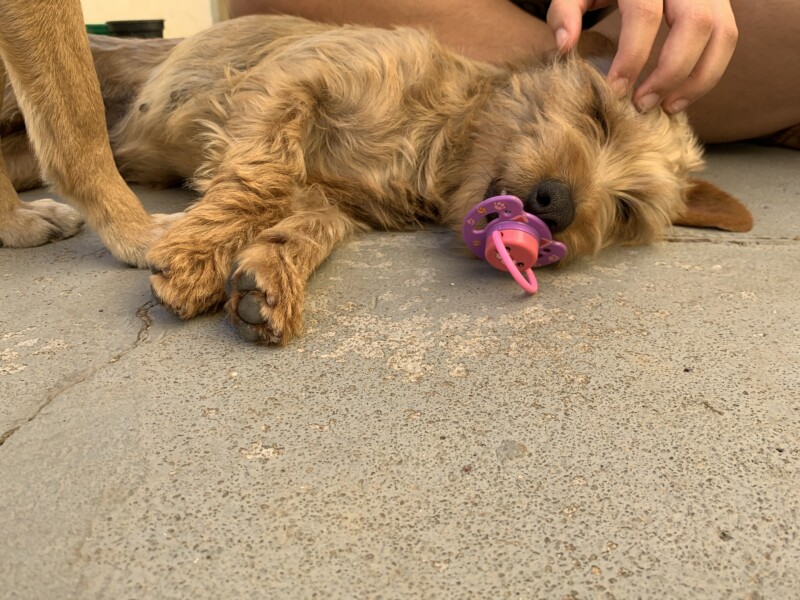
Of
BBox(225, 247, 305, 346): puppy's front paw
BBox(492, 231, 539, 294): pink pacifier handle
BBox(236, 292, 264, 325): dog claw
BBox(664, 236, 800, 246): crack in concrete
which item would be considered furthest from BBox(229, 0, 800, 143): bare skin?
BBox(236, 292, 264, 325): dog claw

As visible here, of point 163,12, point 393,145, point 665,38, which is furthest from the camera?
point 163,12

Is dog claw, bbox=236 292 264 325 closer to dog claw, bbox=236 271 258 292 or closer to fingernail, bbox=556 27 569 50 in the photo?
dog claw, bbox=236 271 258 292

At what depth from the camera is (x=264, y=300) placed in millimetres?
1525

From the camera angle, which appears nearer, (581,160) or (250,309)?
(250,309)

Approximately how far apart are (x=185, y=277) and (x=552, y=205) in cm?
101

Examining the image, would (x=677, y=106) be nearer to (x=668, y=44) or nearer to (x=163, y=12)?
(x=668, y=44)

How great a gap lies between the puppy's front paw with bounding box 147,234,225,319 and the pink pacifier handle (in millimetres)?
708

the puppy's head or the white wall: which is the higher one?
the puppy's head

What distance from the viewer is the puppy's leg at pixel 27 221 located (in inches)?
81.0

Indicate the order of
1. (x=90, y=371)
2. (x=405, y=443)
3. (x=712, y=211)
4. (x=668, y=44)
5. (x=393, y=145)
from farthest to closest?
1. (x=712, y=211)
2. (x=393, y=145)
3. (x=668, y=44)
4. (x=90, y=371)
5. (x=405, y=443)

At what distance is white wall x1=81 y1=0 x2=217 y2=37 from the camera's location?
734cm

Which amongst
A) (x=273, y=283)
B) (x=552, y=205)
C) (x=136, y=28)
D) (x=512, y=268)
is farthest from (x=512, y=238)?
(x=136, y=28)

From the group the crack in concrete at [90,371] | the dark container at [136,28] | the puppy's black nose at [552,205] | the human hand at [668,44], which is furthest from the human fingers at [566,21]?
the dark container at [136,28]

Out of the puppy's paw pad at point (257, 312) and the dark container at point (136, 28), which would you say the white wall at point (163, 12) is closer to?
the dark container at point (136, 28)
